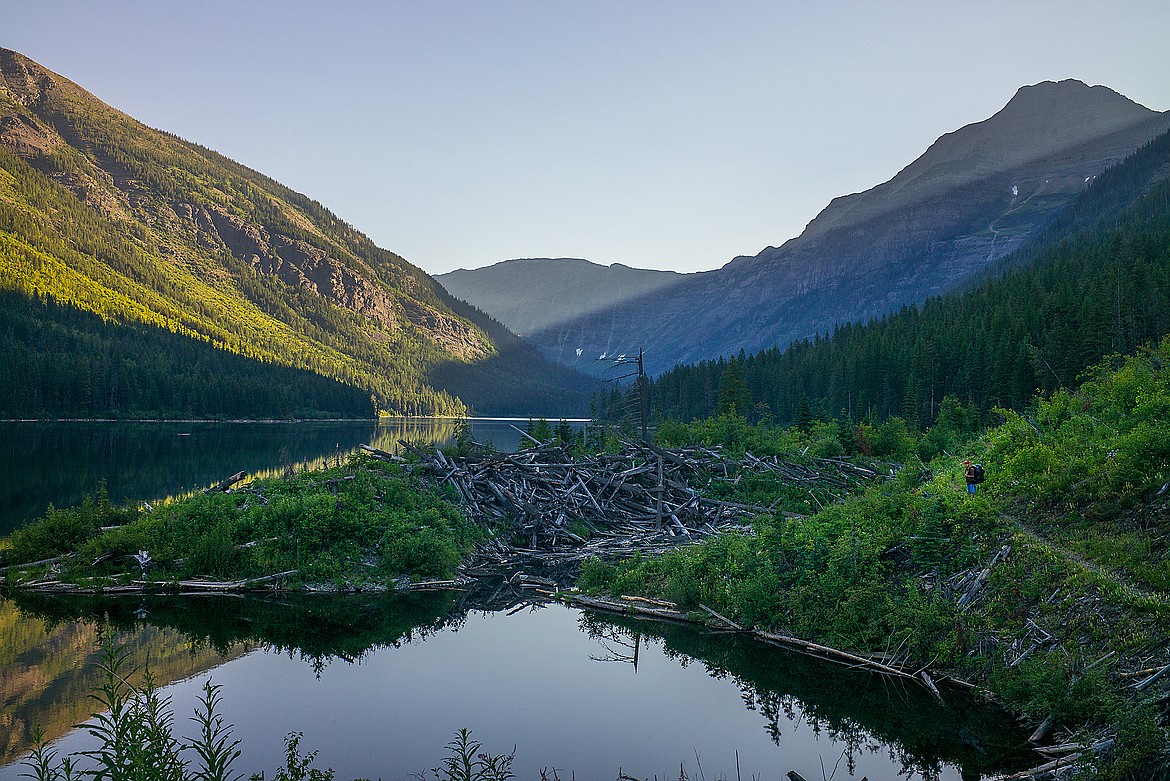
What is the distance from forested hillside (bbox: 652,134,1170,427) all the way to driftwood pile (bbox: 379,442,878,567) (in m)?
19.1

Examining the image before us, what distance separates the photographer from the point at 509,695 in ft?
42.4

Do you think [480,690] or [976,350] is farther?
[976,350]

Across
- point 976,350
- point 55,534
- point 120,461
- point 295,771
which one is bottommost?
point 295,771

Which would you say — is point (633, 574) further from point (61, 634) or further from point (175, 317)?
point (175, 317)

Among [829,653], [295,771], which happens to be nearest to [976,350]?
[829,653]

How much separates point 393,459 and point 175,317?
180 meters

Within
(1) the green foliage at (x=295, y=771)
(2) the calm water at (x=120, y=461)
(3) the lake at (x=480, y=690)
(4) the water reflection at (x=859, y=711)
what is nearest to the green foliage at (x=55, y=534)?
(3) the lake at (x=480, y=690)

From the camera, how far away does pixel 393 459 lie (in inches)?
1127

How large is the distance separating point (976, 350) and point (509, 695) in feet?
244

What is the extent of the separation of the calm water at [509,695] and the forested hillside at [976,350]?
3245 cm

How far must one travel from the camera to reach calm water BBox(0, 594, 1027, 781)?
10281 mm

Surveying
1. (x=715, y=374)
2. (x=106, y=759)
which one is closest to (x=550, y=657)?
(x=106, y=759)

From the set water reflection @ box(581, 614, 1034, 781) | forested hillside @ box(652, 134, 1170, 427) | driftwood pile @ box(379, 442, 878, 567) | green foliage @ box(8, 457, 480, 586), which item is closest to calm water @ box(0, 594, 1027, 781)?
water reflection @ box(581, 614, 1034, 781)

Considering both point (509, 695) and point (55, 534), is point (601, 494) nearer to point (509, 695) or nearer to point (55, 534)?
point (509, 695)
